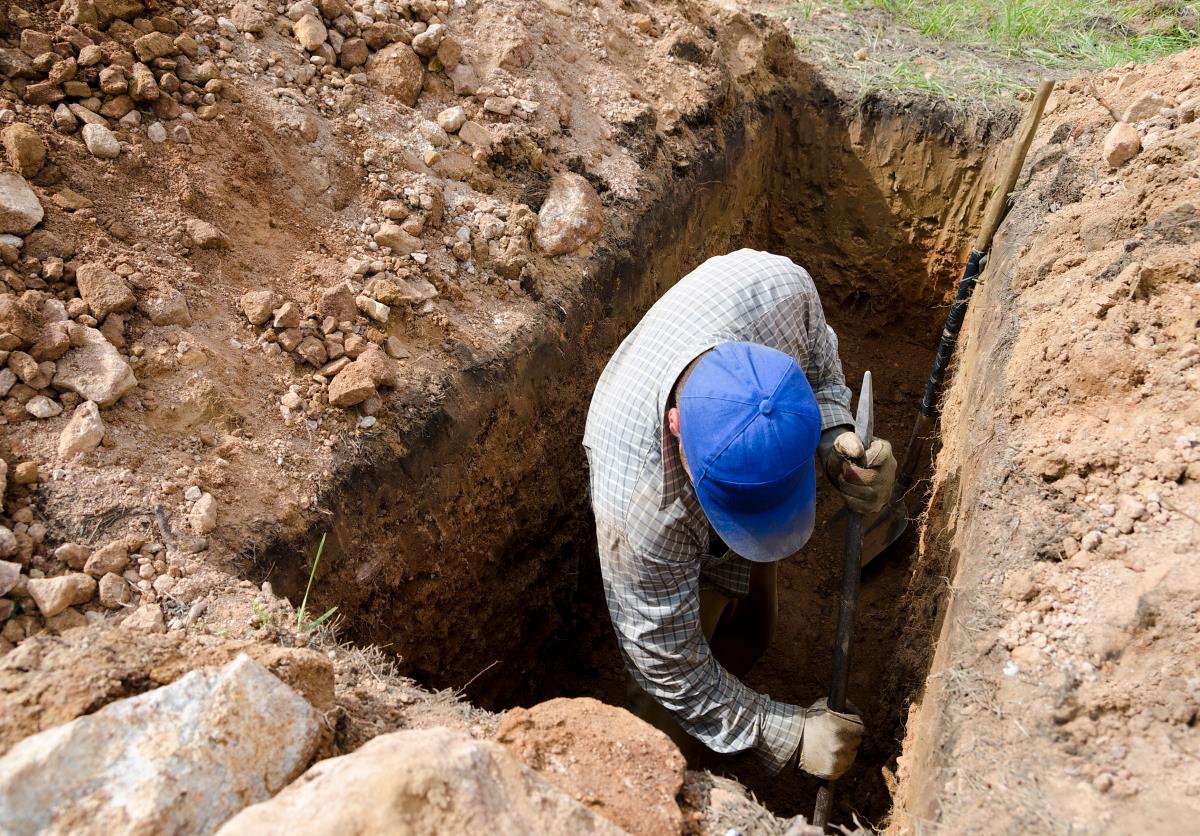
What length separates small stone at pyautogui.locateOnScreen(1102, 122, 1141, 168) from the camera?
107 inches

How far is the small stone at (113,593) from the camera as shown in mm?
1850

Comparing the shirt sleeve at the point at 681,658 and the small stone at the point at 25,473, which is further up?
the small stone at the point at 25,473

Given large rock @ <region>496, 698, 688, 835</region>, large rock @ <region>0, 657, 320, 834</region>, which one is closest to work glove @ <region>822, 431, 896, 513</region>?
large rock @ <region>496, 698, 688, 835</region>

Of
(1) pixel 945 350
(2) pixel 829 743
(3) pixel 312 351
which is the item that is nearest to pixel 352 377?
(3) pixel 312 351

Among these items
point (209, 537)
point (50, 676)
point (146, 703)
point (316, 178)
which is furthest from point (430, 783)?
point (316, 178)

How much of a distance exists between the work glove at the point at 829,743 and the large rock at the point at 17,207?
2.68 meters

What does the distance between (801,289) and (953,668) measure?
1152 mm

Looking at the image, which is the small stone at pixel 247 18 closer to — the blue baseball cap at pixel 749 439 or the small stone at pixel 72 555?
the small stone at pixel 72 555

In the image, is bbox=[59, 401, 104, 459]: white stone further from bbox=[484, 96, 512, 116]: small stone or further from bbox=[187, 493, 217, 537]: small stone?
bbox=[484, 96, 512, 116]: small stone

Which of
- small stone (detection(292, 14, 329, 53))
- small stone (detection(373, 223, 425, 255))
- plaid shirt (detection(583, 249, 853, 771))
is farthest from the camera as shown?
small stone (detection(292, 14, 329, 53))

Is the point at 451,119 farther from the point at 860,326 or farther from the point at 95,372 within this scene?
the point at 860,326

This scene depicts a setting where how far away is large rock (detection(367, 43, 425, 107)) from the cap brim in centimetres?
208

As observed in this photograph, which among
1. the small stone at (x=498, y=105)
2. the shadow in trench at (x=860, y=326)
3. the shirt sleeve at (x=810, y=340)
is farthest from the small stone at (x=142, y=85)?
the shadow in trench at (x=860, y=326)

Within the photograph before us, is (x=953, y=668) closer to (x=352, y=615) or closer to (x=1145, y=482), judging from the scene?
(x=1145, y=482)
